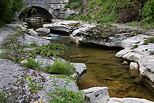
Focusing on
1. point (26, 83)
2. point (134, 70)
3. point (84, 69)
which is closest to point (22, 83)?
point (26, 83)

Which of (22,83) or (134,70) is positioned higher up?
(22,83)

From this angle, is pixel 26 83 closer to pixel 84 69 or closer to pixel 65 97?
pixel 65 97

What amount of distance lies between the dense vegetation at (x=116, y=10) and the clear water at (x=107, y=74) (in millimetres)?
5028

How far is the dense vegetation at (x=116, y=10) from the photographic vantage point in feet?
43.4

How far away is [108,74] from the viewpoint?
6676 mm

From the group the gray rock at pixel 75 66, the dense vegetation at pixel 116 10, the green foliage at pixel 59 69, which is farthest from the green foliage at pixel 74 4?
the green foliage at pixel 59 69

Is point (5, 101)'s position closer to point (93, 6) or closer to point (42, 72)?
point (42, 72)

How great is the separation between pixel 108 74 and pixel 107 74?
0.11 feet

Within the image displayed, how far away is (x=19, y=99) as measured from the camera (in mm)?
3426

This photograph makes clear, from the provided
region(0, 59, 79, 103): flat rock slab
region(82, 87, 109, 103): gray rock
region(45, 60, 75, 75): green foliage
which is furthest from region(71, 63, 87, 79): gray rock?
region(82, 87, 109, 103): gray rock

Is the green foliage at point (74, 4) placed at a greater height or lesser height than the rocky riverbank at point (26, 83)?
greater

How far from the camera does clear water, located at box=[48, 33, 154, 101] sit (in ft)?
17.8

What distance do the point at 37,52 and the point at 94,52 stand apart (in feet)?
12.6

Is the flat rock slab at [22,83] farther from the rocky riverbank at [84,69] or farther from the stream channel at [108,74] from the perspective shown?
the stream channel at [108,74]
